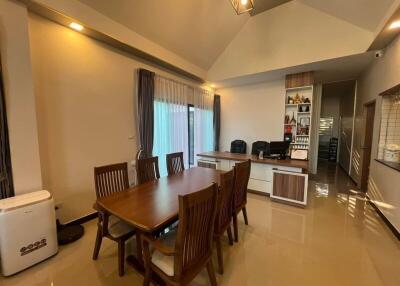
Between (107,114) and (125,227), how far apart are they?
200 centimetres

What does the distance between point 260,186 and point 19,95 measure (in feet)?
13.7

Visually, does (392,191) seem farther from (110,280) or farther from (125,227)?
(110,280)

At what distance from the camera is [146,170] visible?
2568 millimetres

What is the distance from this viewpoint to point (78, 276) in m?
1.75

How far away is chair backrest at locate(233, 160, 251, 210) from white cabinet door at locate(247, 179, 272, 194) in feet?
4.81

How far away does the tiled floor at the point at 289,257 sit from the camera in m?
1.72

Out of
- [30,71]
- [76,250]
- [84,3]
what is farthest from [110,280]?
[84,3]

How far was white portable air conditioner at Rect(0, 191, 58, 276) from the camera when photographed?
1.69 meters

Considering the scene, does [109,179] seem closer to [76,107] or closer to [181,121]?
[76,107]

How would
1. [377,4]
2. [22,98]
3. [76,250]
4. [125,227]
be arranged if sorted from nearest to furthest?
→ [125,227]
[22,98]
[76,250]
[377,4]

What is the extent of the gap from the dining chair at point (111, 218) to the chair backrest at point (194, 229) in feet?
2.69

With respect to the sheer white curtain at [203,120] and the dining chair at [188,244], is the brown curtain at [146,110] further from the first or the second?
the dining chair at [188,244]

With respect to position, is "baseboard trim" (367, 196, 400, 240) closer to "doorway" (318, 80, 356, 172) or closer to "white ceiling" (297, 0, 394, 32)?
"white ceiling" (297, 0, 394, 32)

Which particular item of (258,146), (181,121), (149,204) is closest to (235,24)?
(181,121)
